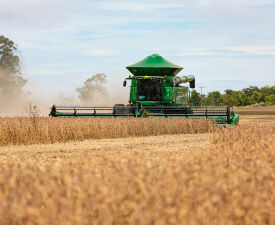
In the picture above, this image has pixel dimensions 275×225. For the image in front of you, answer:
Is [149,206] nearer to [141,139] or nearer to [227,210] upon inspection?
[227,210]

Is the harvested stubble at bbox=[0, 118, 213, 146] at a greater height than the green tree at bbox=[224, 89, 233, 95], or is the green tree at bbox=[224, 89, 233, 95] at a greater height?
the green tree at bbox=[224, 89, 233, 95]

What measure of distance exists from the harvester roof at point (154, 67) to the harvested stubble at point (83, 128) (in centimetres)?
416

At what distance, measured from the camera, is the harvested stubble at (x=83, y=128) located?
491 inches

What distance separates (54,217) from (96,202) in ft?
0.95

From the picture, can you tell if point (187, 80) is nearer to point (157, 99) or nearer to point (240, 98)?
point (157, 99)

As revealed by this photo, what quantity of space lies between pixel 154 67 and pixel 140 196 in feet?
52.2

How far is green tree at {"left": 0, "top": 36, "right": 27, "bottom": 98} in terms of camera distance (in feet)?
162

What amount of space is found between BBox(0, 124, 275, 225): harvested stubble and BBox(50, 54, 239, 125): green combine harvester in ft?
38.9

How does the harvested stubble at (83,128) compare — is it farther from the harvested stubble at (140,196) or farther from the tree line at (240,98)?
the tree line at (240,98)

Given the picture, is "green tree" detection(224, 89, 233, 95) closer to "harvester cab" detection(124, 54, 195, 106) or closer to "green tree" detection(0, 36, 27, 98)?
"green tree" detection(0, 36, 27, 98)

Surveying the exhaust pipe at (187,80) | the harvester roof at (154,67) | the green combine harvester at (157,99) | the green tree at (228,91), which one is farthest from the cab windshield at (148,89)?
the green tree at (228,91)

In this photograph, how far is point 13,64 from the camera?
165 ft

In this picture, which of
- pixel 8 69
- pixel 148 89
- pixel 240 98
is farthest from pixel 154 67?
pixel 240 98

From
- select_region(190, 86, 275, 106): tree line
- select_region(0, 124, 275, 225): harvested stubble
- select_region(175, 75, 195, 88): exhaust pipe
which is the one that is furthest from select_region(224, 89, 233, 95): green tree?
select_region(0, 124, 275, 225): harvested stubble
